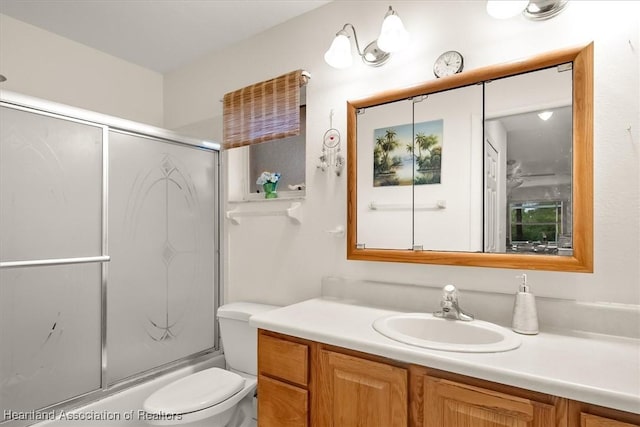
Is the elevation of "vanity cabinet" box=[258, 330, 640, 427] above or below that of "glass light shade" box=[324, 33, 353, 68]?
below

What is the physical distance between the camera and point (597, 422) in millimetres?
799

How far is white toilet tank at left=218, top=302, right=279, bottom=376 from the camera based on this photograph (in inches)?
76.1

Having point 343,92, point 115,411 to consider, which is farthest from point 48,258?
point 343,92

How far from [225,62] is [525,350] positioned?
7.70ft

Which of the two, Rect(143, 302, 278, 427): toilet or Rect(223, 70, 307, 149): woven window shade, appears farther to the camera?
Rect(223, 70, 307, 149): woven window shade

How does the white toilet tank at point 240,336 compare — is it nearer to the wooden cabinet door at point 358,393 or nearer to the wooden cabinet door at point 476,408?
the wooden cabinet door at point 358,393

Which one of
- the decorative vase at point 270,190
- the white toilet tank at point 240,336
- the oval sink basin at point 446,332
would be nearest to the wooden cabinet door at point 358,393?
the oval sink basin at point 446,332

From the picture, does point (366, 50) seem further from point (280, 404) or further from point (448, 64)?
point (280, 404)

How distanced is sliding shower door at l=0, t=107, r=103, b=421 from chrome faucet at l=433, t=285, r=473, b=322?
1761 mm

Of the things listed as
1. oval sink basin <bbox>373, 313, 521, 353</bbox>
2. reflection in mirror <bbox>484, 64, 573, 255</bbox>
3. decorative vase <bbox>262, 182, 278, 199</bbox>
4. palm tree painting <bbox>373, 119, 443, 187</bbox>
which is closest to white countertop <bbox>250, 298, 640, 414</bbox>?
oval sink basin <bbox>373, 313, 521, 353</bbox>

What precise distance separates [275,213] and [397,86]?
1.00m

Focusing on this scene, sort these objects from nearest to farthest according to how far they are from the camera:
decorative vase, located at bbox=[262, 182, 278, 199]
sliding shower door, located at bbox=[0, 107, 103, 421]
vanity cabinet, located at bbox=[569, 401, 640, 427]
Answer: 1. vanity cabinet, located at bbox=[569, 401, 640, 427]
2. sliding shower door, located at bbox=[0, 107, 103, 421]
3. decorative vase, located at bbox=[262, 182, 278, 199]

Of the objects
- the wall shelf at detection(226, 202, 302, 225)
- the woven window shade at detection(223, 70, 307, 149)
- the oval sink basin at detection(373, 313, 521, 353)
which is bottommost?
the oval sink basin at detection(373, 313, 521, 353)

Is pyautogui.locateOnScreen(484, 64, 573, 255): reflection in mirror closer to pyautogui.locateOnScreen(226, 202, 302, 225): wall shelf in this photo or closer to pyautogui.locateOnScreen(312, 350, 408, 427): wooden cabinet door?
pyautogui.locateOnScreen(312, 350, 408, 427): wooden cabinet door
